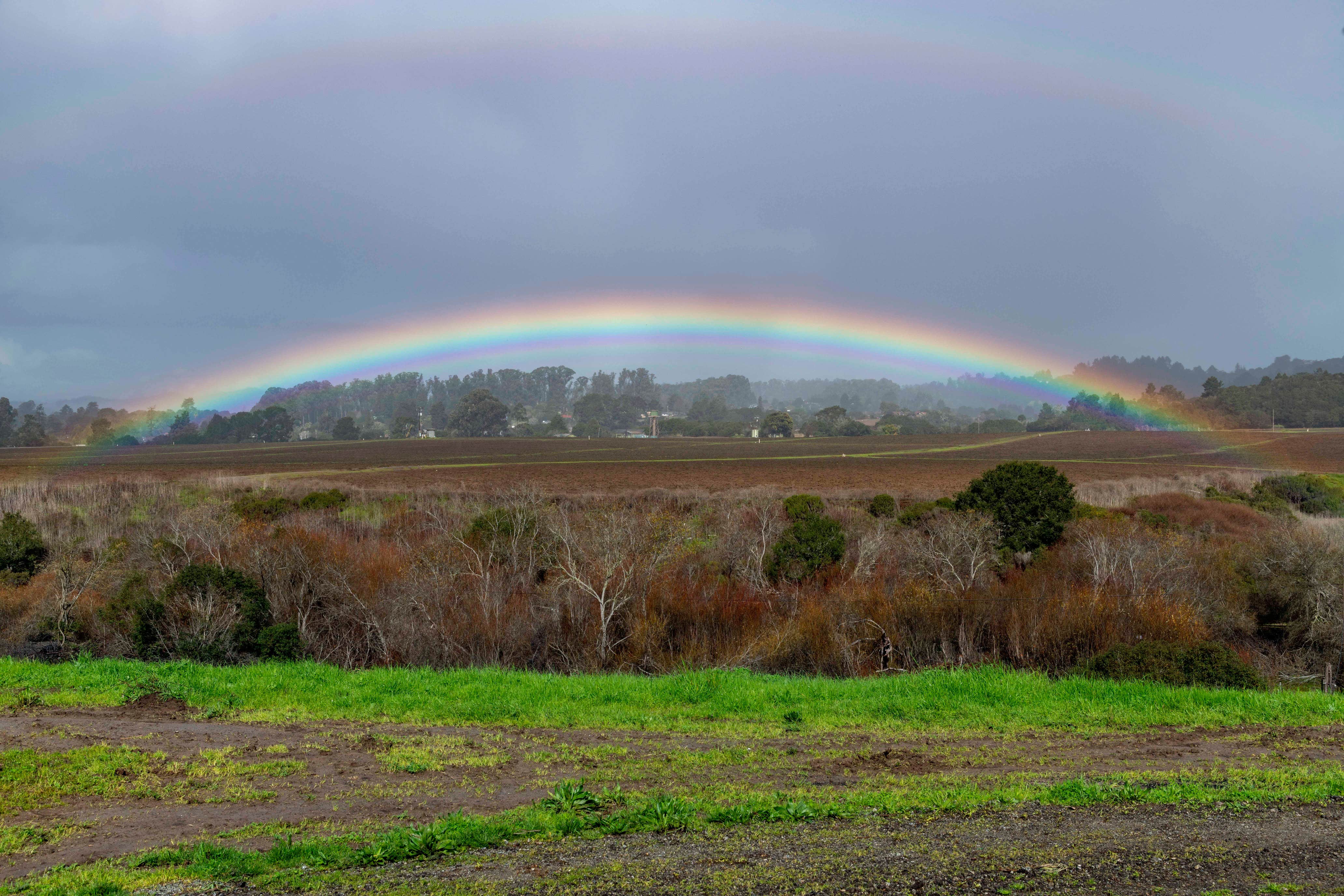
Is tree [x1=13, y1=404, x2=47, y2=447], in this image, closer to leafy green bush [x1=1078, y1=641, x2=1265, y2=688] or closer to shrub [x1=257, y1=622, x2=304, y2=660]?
shrub [x1=257, y1=622, x2=304, y2=660]

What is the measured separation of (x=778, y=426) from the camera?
18388cm

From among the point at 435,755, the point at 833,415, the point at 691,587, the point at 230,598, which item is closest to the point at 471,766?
the point at 435,755

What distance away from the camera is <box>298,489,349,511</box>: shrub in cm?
4062

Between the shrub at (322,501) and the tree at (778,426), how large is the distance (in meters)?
143

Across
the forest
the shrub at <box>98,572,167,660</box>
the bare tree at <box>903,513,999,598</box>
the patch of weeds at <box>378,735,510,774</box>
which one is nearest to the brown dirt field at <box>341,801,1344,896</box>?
the patch of weeds at <box>378,735,510,774</box>

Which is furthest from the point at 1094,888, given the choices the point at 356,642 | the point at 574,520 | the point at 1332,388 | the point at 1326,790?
the point at 1332,388

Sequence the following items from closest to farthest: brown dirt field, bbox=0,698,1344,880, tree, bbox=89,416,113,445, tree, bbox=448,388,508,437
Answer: brown dirt field, bbox=0,698,1344,880
tree, bbox=89,416,113,445
tree, bbox=448,388,508,437

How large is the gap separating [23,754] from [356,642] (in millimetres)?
11768

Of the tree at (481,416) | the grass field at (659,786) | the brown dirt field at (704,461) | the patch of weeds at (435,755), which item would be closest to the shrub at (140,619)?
the grass field at (659,786)

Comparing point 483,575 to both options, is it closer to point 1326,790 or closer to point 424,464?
point 1326,790

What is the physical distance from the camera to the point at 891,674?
16.0 m

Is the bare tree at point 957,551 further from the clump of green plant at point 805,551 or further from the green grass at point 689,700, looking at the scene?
the green grass at point 689,700

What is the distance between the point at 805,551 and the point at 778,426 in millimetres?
158823

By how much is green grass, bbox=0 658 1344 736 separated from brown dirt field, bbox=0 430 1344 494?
41.6 metres
